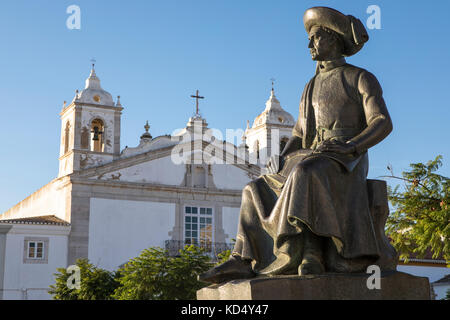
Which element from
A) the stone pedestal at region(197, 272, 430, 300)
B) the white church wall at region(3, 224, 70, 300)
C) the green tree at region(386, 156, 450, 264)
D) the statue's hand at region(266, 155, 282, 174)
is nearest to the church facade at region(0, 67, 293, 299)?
the white church wall at region(3, 224, 70, 300)

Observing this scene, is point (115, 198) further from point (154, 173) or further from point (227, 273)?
point (227, 273)

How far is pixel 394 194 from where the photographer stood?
11352mm

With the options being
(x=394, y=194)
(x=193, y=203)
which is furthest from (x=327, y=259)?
(x=193, y=203)

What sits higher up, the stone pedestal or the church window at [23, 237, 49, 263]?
the church window at [23, 237, 49, 263]

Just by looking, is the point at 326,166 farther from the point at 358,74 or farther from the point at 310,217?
the point at 358,74

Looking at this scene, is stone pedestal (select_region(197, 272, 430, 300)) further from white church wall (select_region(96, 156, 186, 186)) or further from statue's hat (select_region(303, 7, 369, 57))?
white church wall (select_region(96, 156, 186, 186))

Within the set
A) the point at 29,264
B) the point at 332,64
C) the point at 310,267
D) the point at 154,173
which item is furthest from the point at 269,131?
the point at 310,267

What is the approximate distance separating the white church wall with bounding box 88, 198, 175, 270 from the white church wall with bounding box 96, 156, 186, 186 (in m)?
0.96

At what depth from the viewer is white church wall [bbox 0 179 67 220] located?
29.8 meters

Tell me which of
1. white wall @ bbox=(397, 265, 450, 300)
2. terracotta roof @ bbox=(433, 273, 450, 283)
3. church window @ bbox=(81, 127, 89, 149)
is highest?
church window @ bbox=(81, 127, 89, 149)

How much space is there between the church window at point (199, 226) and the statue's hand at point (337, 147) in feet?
83.6

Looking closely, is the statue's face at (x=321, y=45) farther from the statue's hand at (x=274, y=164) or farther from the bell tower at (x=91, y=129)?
the bell tower at (x=91, y=129)

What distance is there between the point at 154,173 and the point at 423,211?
2028 cm
